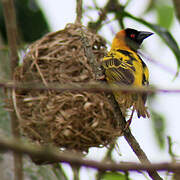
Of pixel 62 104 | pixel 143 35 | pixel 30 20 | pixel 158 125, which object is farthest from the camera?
pixel 30 20

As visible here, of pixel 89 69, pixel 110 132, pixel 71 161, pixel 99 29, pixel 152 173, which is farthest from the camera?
pixel 99 29

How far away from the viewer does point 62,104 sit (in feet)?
7.91

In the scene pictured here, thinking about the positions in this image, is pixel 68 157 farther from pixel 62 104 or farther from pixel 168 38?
pixel 168 38

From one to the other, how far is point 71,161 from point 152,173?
1.33m

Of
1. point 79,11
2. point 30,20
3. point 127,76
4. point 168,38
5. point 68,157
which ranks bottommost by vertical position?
point 68,157

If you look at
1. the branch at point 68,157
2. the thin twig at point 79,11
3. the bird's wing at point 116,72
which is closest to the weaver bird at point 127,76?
the bird's wing at point 116,72

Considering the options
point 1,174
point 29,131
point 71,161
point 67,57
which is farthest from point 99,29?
point 71,161

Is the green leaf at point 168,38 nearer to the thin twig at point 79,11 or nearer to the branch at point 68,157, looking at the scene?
the thin twig at point 79,11

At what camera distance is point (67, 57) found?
258 centimetres

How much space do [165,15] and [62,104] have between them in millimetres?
1545

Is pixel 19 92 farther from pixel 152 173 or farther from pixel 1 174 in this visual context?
pixel 152 173

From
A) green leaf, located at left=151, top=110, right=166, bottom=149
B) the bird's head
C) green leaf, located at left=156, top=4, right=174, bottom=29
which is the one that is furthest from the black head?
green leaf, located at left=151, top=110, right=166, bottom=149

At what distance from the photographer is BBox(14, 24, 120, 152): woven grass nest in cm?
237

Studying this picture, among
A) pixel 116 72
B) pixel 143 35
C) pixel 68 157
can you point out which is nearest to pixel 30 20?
pixel 143 35
